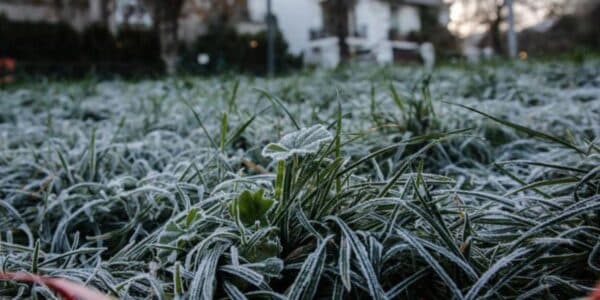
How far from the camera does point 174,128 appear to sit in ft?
6.77

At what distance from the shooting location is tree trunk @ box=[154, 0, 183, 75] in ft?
28.0

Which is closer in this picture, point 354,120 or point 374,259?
point 374,259

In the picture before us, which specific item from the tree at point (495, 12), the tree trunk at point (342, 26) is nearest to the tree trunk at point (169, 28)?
the tree trunk at point (342, 26)

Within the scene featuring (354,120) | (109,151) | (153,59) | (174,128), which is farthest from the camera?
(153,59)

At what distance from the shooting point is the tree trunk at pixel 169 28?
8.54 m

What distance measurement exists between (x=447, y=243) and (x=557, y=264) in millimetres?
169

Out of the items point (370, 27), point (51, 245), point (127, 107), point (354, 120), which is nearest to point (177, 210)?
point (51, 245)

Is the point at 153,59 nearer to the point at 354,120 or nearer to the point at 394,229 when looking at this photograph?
the point at 354,120

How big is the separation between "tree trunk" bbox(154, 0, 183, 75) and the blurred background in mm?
18

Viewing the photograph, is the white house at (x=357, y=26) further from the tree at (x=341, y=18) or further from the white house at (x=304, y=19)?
the tree at (x=341, y=18)

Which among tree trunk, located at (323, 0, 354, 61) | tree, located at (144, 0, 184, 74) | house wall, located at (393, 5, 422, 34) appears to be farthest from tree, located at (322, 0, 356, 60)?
house wall, located at (393, 5, 422, 34)

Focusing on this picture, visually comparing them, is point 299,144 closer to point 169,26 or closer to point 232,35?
point 169,26

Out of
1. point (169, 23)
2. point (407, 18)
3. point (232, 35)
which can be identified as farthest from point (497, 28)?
point (169, 23)

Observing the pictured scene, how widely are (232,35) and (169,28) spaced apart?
3.96 meters
